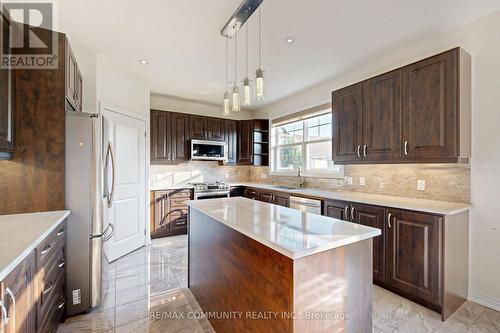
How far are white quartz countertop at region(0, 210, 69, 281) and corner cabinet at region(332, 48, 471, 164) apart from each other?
3036mm

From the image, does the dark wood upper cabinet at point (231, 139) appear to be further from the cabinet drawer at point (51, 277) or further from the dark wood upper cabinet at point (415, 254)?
the cabinet drawer at point (51, 277)

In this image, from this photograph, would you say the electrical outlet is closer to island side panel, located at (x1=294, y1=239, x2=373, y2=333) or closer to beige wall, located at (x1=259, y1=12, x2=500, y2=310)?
beige wall, located at (x1=259, y1=12, x2=500, y2=310)

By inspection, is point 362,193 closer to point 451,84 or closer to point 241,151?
point 451,84

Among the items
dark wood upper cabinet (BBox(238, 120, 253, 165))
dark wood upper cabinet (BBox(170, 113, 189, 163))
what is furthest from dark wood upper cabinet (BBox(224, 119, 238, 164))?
dark wood upper cabinet (BBox(170, 113, 189, 163))

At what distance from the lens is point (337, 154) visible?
319cm

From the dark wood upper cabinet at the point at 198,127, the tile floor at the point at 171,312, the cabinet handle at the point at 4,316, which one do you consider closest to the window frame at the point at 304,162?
the dark wood upper cabinet at the point at 198,127

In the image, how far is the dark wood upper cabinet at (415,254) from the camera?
200cm

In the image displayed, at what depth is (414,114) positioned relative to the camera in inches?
92.0

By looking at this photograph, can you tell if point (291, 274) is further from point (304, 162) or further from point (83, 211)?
point (304, 162)

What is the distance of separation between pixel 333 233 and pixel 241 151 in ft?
13.4

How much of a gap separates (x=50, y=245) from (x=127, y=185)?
197 cm

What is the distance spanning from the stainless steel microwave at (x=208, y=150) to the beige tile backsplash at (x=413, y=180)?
2291 millimetres

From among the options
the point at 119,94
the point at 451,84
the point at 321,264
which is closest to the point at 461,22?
the point at 451,84

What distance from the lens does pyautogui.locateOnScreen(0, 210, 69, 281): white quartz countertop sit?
3.54 feet
